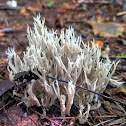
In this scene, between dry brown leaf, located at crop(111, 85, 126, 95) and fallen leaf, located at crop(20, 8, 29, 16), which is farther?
fallen leaf, located at crop(20, 8, 29, 16)

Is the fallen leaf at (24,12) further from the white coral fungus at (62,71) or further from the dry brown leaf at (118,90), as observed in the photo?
the dry brown leaf at (118,90)

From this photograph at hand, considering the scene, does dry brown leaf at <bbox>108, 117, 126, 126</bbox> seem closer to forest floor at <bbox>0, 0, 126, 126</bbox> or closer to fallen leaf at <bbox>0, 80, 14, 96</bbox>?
forest floor at <bbox>0, 0, 126, 126</bbox>

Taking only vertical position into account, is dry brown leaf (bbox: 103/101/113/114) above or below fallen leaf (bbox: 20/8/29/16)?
below

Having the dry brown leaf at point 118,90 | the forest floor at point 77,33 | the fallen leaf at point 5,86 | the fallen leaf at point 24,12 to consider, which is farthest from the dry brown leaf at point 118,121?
the fallen leaf at point 24,12

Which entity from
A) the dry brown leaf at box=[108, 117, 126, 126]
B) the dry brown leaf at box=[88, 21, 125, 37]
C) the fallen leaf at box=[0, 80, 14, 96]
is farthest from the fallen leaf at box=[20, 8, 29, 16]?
the dry brown leaf at box=[108, 117, 126, 126]

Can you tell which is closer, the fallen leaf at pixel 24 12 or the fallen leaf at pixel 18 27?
the fallen leaf at pixel 18 27

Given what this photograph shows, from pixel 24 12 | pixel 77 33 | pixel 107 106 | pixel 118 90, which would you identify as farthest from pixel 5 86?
pixel 24 12

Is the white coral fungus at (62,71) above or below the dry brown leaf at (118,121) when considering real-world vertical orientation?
above

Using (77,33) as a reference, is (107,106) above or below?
below

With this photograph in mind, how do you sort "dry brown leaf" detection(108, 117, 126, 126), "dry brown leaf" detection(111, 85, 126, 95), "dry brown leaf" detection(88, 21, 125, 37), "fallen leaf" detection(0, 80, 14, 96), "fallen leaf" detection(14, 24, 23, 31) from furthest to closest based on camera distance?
"fallen leaf" detection(14, 24, 23, 31) → "dry brown leaf" detection(88, 21, 125, 37) → "dry brown leaf" detection(111, 85, 126, 95) → "fallen leaf" detection(0, 80, 14, 96) → "dry brown leaf" detection(108, 117, 126, 126)

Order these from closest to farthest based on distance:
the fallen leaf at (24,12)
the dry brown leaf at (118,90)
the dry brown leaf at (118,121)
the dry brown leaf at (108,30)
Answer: the dry brown leaf at (118,121) → the dry brown leaf at (118,90) → the dry brown leaf at (108,30) → the fallen leaf at (24,12)

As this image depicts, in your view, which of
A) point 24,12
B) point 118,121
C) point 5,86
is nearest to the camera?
point 118,121

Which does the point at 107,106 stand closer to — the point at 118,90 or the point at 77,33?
the point at 118,90
